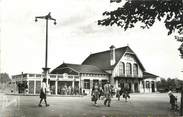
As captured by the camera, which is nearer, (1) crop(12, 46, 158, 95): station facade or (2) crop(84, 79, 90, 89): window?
(1) crop(12, 46, 158, 95): station facade

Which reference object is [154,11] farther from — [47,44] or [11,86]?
[11,86]

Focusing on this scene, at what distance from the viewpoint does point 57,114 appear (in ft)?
29.3

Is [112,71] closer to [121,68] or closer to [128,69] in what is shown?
[121,68]

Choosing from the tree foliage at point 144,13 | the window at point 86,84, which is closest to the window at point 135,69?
the window at point 86,84

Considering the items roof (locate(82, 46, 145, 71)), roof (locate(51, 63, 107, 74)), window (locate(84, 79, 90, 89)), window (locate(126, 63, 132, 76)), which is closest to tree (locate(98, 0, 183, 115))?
roof (locate(51, 63, 107, 74))

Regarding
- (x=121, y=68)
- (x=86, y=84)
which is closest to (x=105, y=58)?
(x=121, y=68)

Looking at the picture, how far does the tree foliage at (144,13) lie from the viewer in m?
8.10

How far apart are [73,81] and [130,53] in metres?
8.65

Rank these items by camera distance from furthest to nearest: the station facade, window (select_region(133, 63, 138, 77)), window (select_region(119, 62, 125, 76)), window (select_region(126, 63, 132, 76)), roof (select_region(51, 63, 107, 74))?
window (select_region(133, 63, 138, 77)), window (select_region(126, 63, 132, 76)), window (select_region(119, 62, 125, 76)), the station facade, roof (select_region(51, 63, 107, 74))

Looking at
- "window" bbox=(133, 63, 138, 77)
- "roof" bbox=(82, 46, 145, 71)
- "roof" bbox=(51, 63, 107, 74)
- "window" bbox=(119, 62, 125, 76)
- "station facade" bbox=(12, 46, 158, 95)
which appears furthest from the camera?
"window" bbox=(133, 63, 138, 77)

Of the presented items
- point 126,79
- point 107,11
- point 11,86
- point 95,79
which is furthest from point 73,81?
point 107,11

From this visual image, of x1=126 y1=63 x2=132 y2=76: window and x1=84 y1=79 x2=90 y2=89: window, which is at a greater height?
x1=126 y1=63 x2=132 y2=76: window

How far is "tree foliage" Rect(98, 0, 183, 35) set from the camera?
26.6 ft

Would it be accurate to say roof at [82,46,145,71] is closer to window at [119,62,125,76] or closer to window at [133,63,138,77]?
window at [133,63,138,77]
